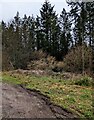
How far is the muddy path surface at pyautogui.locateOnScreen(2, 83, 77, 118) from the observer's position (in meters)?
8.79

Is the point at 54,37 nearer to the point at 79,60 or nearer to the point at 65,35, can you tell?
the point at 65,35

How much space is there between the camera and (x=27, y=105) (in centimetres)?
953

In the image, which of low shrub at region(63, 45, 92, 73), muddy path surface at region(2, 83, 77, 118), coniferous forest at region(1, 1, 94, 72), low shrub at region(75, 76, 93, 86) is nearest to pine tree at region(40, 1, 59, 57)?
coniferous forest at region(1, 1, 94, 72)

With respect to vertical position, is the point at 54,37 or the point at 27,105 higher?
the point at 54,37

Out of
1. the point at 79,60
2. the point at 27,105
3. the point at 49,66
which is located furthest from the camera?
the point at 49,66

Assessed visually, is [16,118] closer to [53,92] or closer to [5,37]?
[53,92]

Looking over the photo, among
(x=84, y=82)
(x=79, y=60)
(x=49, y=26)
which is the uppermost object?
(x=49, y=26)

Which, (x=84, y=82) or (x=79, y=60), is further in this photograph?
(x=79, y=60)

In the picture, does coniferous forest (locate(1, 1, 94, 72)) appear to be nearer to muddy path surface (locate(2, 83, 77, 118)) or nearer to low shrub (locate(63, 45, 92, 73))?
low shrub (locate(63, 45, 92, 73))

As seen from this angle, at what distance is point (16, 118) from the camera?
8406 millimetres

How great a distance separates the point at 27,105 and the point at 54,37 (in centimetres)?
4305

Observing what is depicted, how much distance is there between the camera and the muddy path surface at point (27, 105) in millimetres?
8792

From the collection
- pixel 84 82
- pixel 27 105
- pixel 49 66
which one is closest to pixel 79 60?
pixel 49 66

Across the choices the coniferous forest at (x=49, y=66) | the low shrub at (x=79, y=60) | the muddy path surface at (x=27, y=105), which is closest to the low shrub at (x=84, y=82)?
the coniferous forest at (x=49, y=66)
